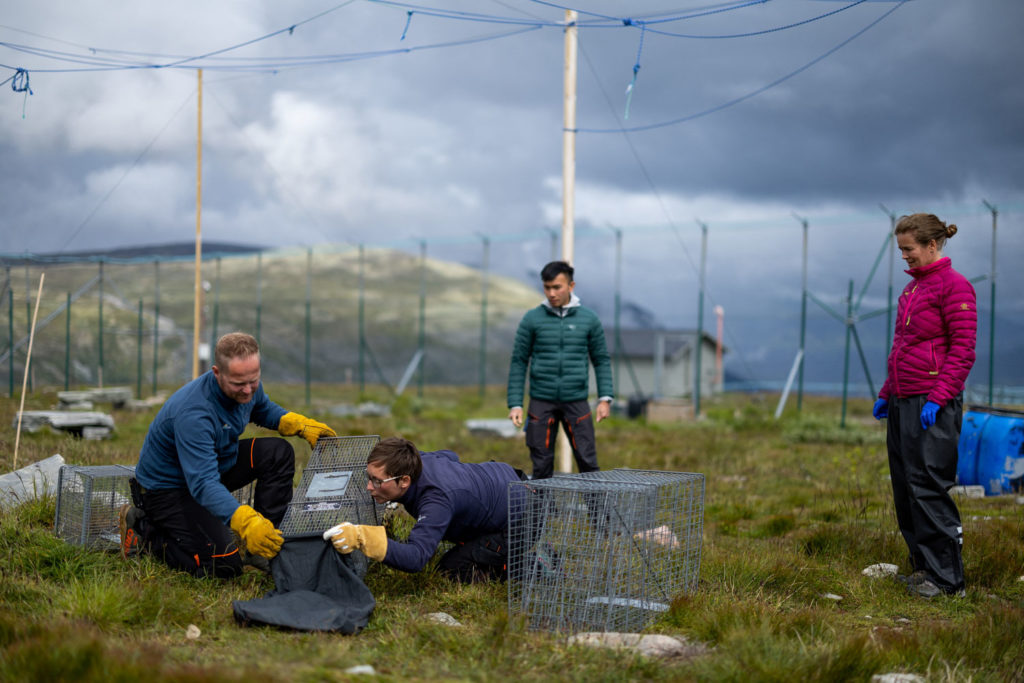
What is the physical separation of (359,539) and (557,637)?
3.24 feet

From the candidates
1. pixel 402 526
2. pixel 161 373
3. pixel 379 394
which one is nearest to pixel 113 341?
pixel 161 373

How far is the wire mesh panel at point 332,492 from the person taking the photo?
451 centimetres

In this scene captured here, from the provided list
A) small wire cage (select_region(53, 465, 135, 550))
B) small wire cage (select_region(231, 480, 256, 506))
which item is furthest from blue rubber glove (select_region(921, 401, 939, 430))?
small wire cage (select_region(53, 465, 135, 550))

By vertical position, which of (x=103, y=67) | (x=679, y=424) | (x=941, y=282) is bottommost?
(x=679, y=424)

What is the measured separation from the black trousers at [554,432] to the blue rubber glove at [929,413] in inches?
88.8

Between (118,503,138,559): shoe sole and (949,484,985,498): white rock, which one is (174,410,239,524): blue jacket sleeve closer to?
(118,503,138,559): shoe sole

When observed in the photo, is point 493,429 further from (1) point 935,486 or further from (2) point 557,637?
(2) point 557,637

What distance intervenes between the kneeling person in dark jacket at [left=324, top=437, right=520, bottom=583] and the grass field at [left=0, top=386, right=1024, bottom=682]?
22 cm

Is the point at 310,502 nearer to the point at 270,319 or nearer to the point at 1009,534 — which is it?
the point at 1009,534

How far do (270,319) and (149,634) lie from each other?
34.6m

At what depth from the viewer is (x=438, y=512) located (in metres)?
4.21

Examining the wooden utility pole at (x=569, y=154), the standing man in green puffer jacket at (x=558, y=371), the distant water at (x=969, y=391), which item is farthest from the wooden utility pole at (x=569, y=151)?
the distant water at (x=969, y=391)

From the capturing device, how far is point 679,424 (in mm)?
15359

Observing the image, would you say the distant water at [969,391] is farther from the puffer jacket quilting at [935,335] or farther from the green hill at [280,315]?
the puffer jacket quilting at [935,335]
